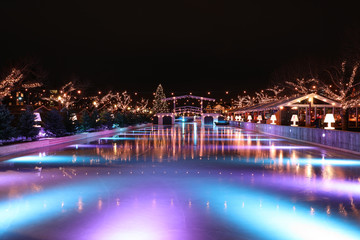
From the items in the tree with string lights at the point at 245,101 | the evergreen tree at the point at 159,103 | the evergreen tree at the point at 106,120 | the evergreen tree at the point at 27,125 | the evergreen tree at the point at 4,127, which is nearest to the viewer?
the evergreen tree at the point at 4,127

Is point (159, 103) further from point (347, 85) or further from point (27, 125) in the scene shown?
point (27, 125)

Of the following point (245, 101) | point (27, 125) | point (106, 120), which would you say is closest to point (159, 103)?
point (245, 101)

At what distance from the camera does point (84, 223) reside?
6.10m

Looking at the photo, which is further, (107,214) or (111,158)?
(111,158)

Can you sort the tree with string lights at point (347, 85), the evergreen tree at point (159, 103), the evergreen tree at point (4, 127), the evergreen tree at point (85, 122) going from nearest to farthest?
the evergreen tree at point (4, 127)
the tree with string lights at point (347, 85)
the evergreen tree at point (85, 122)
the evergreen tree at point (159, 103)

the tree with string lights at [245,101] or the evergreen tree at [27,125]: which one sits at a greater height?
the tree with string lights at [245,101]

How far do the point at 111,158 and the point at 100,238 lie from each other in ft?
34.6

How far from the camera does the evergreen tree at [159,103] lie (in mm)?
126688

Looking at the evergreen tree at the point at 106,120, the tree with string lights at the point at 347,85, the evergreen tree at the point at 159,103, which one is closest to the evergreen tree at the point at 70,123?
the evergreen tree at the point at 106,120

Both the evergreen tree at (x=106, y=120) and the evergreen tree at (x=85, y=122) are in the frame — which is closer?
the evergreen tree at (x=85, y=122)

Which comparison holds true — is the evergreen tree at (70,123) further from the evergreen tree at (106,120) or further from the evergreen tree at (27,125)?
the evergreen tree at (106,120)

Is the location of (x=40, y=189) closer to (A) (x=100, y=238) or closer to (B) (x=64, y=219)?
(B) (x=64, y=219)

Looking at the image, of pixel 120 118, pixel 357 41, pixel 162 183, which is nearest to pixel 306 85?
pixel 357 41

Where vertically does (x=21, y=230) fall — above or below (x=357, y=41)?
below
